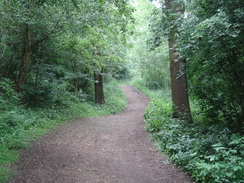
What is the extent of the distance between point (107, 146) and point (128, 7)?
19.6 feet

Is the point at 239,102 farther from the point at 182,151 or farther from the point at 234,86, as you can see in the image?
the point at 182,151

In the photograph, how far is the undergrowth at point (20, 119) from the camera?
472 centimetres

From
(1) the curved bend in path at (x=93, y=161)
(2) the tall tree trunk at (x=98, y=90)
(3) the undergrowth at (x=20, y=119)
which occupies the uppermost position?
(2) the tall tree trunk at (x=98, y=90)

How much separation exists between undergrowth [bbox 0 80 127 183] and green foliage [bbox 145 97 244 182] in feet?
12.5

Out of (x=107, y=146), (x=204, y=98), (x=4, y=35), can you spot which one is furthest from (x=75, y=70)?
(x=204, y=98)

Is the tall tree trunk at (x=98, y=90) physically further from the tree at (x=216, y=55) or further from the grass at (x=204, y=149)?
the tree at (x=216, y=55)

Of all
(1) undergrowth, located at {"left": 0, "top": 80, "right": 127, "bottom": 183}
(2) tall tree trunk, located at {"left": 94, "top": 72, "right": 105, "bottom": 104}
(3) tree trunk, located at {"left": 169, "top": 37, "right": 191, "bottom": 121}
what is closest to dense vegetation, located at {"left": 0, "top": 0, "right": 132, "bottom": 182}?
(1) undergrowth, located at {"left": 0, "top": 80, "right": 127, "bottom": 183}

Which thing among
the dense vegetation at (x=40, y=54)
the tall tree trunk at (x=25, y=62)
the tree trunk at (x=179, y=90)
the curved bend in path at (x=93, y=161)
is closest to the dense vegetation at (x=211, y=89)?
the tree trunk at (x=179, y=90)

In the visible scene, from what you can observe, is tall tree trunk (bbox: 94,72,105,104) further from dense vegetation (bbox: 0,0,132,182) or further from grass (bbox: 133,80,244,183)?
grass (bbox: 133,80,244,183)

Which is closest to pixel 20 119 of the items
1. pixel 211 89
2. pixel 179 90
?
pixel 179 90

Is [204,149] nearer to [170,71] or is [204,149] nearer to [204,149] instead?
[204,149]

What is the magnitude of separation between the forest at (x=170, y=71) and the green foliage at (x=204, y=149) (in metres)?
0.02

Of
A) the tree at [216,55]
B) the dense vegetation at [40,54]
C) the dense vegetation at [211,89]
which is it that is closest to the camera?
the dense vegetation at [211,89]

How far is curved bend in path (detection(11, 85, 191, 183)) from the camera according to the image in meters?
4.13
